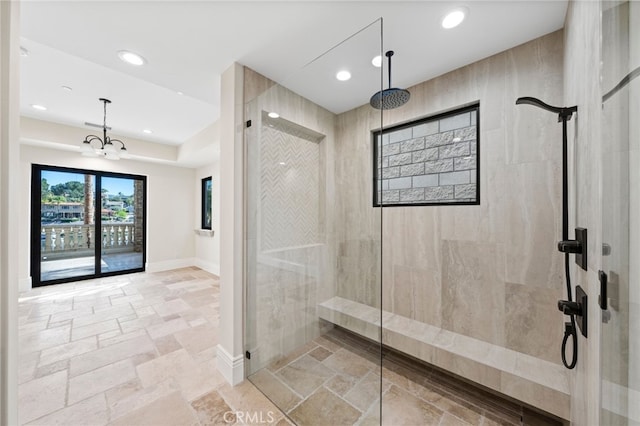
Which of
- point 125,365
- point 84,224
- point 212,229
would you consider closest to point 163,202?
point 212,229

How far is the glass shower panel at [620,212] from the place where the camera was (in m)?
0.60

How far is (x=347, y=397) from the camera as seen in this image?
1.61 m

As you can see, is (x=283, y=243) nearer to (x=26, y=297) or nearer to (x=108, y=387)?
(x=108, y=387)

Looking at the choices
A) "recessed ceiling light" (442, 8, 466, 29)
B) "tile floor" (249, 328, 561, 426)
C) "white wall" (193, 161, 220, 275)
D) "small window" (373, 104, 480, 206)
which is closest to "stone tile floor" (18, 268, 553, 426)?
"tile floor" (249, 328, 561, 426)

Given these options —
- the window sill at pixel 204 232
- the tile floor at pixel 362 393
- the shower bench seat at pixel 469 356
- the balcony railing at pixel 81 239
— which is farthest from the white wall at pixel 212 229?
the shower bench seat at pixel 469 356

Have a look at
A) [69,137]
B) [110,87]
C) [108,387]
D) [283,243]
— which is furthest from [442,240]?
[69,137]

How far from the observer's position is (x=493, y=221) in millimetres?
1860

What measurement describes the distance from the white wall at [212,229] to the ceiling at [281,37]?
10.1 ft

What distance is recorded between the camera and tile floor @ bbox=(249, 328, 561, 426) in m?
1.57

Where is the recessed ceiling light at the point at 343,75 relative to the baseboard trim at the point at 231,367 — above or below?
above

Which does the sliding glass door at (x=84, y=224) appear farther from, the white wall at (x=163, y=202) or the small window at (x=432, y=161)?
the small window at (x=432, y=161)

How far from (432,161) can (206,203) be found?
531 centimetres

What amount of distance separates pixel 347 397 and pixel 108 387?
1866 mm

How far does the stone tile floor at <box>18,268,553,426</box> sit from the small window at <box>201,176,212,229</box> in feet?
10.8
